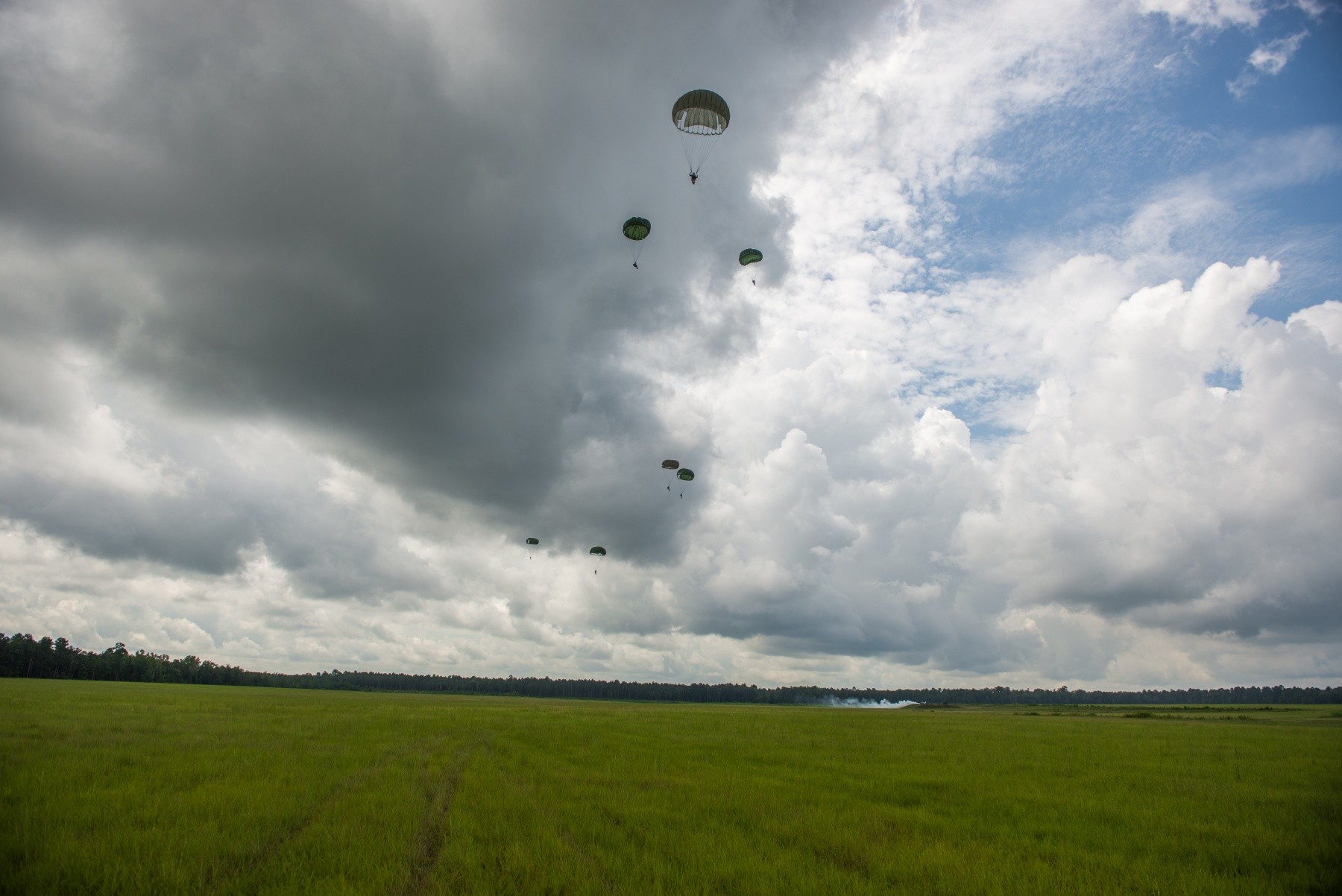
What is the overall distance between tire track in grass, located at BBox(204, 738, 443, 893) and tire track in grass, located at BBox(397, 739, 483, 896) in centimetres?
195

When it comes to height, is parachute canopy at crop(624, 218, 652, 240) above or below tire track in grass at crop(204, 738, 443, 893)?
above

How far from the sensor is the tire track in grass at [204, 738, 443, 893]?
858 cm

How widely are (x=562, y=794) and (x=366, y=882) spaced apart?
7381mm

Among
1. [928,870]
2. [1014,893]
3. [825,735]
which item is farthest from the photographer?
[825,735]

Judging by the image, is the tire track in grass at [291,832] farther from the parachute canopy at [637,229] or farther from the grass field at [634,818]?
the parachute canopy at [637,229]

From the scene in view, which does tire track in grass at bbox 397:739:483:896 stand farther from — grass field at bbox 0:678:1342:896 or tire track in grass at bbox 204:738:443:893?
tire track in grass at bbox 204:738:443:893

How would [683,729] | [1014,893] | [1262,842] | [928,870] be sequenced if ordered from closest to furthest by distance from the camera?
[1014,893] → [928,870] → [1262,842] → [683,729]

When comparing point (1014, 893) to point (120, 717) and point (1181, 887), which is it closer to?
point (1181, 887)

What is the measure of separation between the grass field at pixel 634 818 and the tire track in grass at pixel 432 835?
0.19 ft

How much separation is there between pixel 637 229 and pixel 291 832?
30.3 metres

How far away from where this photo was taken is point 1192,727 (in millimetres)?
44719

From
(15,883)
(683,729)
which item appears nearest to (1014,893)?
(15,883)

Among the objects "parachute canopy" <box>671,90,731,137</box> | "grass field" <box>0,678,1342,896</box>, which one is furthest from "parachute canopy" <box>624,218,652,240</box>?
"grass field" <box>0,678,1342,896</box>

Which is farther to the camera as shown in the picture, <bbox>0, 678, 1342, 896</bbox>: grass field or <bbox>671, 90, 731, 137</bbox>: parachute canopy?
<bbox>671, 90, 731, 137</bbox>: parachute canopy
